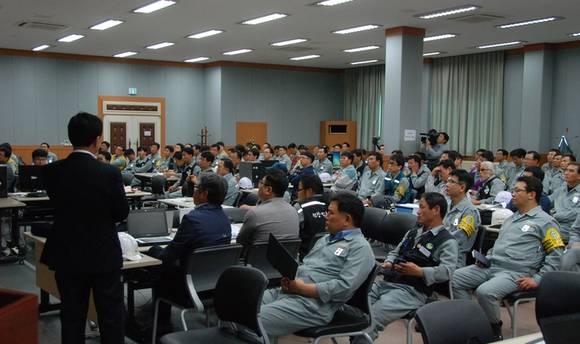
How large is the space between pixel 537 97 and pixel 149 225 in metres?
11.1

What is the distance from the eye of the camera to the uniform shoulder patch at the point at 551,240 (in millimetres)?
4225

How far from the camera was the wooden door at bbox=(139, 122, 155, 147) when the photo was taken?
55.1 ft

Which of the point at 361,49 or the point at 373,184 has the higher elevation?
the point at 361,49

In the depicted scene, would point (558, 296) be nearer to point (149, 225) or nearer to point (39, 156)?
point (149, 225)

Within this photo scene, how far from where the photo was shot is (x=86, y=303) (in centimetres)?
332

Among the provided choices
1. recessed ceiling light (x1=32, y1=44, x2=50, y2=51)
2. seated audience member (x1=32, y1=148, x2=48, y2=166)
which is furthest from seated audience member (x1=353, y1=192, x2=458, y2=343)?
recessed ceiling light (x1=32, y1=44, x2=50, y2=51)

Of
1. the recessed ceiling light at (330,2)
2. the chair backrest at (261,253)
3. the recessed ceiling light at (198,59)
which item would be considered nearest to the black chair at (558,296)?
the chair backrest at (261,253)

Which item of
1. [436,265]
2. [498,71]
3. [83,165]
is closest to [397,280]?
[436,265]

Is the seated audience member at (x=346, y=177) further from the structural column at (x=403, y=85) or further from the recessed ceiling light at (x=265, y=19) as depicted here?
the recessed ceiling light at (x=265, y=19)

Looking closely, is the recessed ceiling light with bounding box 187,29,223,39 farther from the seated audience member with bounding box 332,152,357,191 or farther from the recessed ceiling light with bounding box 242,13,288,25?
the seated audience member with bounding box 332,152,357,191

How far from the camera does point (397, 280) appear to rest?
393cm

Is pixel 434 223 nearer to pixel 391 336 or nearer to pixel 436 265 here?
pixel 436 265

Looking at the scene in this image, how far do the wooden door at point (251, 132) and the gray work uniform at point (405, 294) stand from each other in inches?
537

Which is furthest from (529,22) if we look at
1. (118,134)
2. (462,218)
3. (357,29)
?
(118,134)
